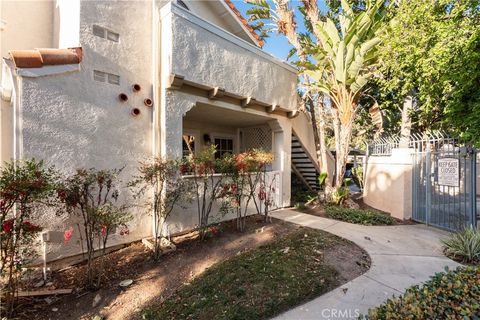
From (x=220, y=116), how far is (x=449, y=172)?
22.2 feet

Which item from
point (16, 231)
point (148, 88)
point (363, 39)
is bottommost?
point (16, 231)

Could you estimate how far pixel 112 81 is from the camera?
506 cm

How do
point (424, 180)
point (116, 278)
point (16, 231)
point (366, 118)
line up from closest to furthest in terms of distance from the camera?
point (16, 231), point (116, 278), point (424, 180), point (366, 118)

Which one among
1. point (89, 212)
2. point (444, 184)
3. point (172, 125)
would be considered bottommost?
point (89, 212)

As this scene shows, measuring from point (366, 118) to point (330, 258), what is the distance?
10169 millimetres

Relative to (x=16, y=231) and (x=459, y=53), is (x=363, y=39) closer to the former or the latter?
(x=459, y=53)

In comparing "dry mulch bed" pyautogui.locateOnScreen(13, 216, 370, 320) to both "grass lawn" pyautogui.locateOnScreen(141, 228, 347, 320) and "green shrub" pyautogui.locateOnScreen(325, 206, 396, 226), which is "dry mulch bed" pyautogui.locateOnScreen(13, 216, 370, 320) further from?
"green shrub" pyautogui.locateOnScreen(325, 206, 396, 226)

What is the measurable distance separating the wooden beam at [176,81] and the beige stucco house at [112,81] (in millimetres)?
23

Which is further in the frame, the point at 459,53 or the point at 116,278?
the point at 459,53

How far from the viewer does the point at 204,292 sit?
3508 mm

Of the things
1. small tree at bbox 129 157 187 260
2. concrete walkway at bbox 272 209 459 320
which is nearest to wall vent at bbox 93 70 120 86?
small tree at bbox 129 157 187 260

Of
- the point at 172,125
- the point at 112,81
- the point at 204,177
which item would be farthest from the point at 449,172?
the point at 112,81

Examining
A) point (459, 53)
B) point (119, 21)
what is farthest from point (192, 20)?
point (459, 53)

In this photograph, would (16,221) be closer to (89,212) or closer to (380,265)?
(89,212)
